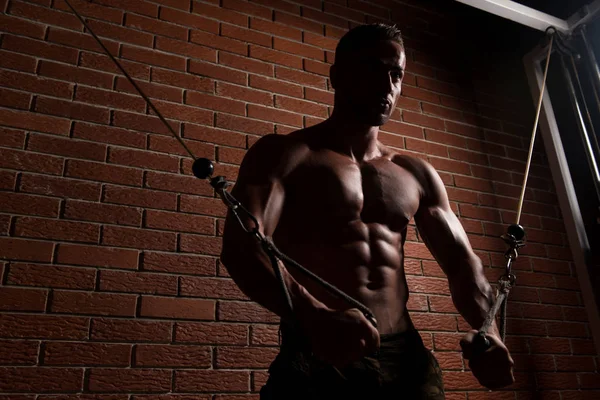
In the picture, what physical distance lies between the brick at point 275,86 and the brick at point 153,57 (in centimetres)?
27

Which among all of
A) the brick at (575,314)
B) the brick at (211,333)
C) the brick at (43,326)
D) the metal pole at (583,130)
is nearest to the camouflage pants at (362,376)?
the brick at (211,333)

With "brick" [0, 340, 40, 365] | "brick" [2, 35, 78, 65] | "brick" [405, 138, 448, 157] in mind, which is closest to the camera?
"brick" [0, 340, 40, 365]

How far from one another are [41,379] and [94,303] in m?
0.24

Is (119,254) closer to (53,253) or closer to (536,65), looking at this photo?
(53,253)

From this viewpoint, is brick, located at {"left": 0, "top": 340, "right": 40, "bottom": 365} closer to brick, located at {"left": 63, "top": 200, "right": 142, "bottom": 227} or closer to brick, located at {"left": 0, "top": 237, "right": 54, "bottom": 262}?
brick, located at {"left": 0, "top": 237, "right": 54, "bottom": 262}

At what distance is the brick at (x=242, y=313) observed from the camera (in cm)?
181

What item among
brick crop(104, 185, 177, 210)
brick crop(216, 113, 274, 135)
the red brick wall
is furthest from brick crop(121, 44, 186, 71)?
brick crop(104, 185, 177, 210)

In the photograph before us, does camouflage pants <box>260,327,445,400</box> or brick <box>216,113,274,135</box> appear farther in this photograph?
brick <box>216,113,274,135</box>

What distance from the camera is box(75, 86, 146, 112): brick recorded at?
6.17 ft

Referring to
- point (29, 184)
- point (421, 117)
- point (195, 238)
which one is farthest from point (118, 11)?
point (421, 117)

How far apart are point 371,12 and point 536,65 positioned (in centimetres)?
84

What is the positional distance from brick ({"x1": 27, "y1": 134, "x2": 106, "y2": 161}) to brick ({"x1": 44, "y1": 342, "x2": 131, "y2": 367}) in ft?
1.87

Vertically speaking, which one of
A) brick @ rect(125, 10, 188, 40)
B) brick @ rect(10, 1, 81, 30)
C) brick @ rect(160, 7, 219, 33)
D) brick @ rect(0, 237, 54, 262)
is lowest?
brick @ rect(0, 237, 54, 262)

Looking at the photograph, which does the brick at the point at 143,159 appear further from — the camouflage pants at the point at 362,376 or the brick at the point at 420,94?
the brick at the point at 420,94
